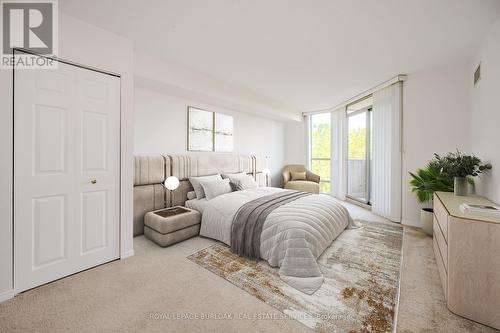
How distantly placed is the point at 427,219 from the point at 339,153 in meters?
2.82

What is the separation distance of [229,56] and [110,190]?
2319 millimetres

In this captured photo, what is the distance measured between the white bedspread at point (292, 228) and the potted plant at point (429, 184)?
3.71ft

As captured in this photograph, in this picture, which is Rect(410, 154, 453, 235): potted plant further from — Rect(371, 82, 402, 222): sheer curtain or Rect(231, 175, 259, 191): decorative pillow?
Rect(231, 175, 259, 191): decorative pillow

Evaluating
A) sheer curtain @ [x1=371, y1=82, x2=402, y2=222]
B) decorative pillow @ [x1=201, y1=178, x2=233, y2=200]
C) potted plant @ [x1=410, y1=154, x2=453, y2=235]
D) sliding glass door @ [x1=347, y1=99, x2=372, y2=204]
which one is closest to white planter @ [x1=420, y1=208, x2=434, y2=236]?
potted plant @ [x1=410, y1=154, x2=453, y2=235]

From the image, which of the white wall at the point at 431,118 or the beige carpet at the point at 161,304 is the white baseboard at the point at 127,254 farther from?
the white wall at the point at 431,118

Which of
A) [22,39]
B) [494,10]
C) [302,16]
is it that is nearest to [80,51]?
[22,39]

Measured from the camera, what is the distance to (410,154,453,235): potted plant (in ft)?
9.93

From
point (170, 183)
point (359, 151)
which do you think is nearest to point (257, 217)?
point (170, 183)

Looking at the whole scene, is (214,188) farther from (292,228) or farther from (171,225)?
(292,228)

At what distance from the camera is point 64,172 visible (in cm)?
213

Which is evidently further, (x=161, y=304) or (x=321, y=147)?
(x=321, y=147)

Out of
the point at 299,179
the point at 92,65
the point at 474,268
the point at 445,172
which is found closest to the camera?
the point at 474,268

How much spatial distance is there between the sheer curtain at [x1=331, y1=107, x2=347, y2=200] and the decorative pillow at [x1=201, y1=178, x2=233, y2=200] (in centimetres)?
342

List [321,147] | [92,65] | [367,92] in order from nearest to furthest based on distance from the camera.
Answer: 1. [92,65]
2. [367,92]
3. [321,147]
